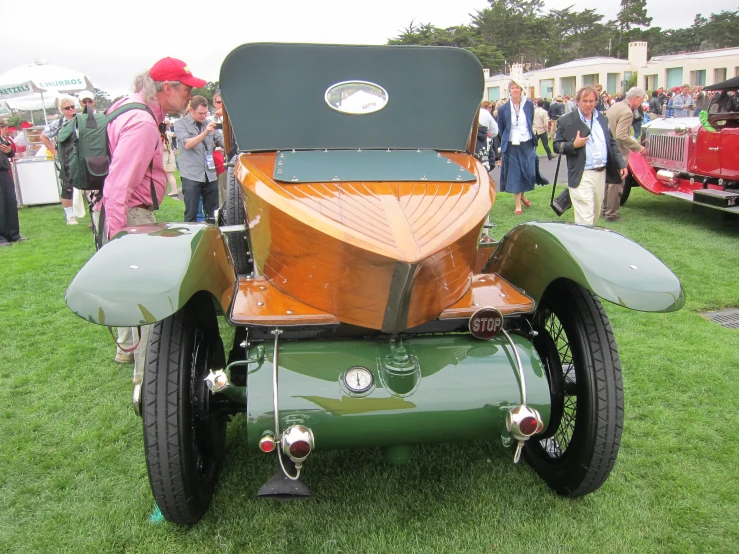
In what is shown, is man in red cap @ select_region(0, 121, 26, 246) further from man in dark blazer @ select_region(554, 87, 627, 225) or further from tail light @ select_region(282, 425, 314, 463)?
tail light @ select_region(282, 425, 314, 463)

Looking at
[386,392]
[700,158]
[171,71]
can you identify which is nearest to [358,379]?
[386,392]

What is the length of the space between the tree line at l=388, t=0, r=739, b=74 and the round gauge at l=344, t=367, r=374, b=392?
6337 cm

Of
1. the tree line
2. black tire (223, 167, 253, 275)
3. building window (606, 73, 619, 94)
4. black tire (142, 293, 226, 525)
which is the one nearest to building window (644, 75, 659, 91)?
building window (606, 73, 619, 94)

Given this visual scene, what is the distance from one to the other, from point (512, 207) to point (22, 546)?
7741 mm

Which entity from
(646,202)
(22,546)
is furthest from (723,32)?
(22,546)

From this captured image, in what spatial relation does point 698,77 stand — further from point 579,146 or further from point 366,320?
point 366,320

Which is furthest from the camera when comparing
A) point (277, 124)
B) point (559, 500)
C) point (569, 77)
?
point (569, 77)

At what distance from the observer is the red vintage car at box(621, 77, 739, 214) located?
7035 millimetres

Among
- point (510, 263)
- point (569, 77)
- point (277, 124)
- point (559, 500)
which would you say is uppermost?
point (569, 77)

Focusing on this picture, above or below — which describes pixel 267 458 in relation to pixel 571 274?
below

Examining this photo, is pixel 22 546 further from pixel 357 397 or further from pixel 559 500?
pixel 559 500

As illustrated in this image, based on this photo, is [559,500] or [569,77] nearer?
[559,500]

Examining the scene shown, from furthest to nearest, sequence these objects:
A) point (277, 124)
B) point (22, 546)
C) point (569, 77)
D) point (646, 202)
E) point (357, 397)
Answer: point (569, 77) → point (646, 202) → point (277, 124) → point (22, 546) → point (357, 397)

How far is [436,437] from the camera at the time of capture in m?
2.18
